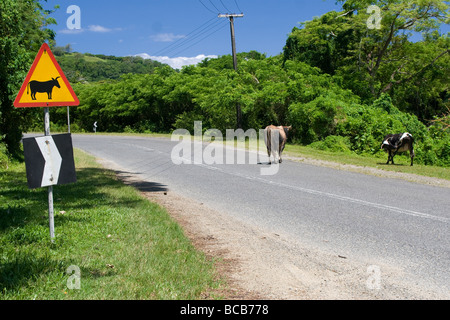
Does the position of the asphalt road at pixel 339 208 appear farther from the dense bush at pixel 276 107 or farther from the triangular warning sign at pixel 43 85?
the dense bush at pixel 276 107

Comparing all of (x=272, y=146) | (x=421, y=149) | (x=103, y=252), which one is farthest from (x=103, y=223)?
(x=421, y=149)

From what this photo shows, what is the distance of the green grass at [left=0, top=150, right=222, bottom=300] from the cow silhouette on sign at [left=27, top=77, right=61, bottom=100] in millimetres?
2122

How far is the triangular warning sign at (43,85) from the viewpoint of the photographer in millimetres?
5523

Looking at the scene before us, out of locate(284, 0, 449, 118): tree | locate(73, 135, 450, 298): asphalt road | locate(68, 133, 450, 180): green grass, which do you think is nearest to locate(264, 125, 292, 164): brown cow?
locate(73, 135, 450, 298): asphalt road

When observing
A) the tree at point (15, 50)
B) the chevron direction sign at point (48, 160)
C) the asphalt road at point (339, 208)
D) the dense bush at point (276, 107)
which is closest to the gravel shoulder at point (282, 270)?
the asphalt road at point (339, 208)

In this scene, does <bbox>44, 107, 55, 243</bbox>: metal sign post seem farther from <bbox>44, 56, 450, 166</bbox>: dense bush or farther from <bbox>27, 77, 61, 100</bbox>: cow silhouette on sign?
<bbox>44, 56, 450, 166</bbox>: dense bush

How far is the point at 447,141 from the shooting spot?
2253 cm

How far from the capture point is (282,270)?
17.7 feet

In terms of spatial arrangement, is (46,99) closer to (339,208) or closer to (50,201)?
(50,201)

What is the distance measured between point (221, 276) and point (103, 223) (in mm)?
2851

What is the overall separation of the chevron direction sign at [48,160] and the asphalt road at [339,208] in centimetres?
371

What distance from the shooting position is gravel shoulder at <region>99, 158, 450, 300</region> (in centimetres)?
463

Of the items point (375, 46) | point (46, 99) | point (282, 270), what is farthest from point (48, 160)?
point (375, 46)
